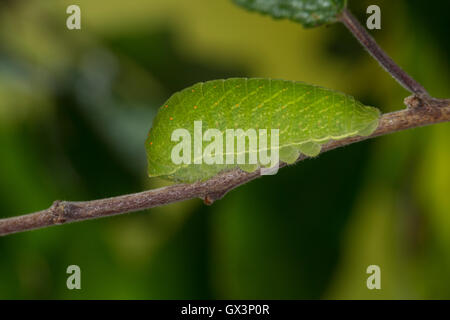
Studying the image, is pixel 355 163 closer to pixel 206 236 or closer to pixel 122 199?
pixel 206 236

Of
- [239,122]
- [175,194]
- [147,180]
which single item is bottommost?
[175,194]

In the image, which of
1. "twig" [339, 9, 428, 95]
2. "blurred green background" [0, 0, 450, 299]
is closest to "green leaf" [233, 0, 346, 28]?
"twig" [339, 9, 428, 95]

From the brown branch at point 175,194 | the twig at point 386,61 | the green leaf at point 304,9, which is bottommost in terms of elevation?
the brown branch at point 175,194

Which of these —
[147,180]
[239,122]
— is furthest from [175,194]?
[147,180]

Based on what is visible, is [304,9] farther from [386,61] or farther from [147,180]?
[147,180]

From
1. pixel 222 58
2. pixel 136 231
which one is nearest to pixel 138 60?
pixel 222 58

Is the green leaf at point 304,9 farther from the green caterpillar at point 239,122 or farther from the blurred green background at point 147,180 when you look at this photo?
the blurred green background at point 147,180

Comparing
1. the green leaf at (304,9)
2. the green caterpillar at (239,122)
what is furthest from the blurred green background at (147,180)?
the green leaf at (304,9)
